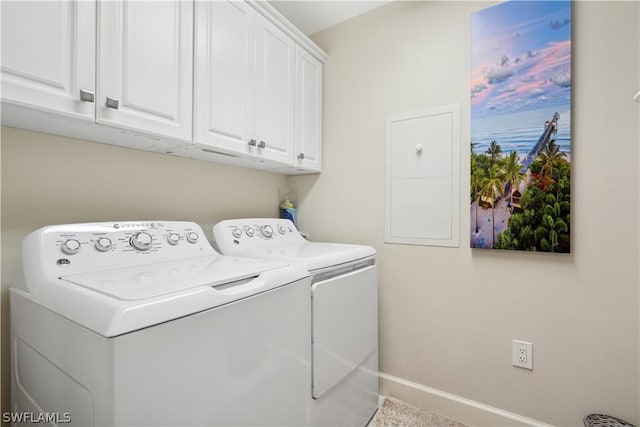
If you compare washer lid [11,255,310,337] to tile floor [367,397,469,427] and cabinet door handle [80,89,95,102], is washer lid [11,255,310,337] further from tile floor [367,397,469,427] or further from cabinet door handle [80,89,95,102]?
tile floor [367,397,469,427]

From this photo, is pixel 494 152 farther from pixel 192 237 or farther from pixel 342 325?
pixel 192 237

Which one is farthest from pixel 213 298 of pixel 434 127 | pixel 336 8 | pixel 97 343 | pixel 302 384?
pixel 336 8

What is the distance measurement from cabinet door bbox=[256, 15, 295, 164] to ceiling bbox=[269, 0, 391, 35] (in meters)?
0.28

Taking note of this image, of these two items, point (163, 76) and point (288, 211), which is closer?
point (163, 76)

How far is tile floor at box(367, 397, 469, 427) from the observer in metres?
1.61

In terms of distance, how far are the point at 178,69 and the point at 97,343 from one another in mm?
1047

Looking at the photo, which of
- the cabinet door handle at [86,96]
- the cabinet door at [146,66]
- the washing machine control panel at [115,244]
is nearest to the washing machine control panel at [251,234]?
the washing machine control panel at [115,244]

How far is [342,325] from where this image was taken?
4.56 feet

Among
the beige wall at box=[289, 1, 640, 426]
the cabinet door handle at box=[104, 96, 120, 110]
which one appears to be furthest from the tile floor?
the cabinet door handle at box=[104, 96, 120, 110]

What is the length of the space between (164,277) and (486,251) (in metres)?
1.53

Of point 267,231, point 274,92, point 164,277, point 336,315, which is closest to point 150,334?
point 164,277

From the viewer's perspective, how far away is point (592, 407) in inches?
52.3

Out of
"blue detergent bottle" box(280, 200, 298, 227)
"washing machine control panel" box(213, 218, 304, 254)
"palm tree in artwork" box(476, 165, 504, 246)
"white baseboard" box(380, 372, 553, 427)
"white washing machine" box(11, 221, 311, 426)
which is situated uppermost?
"palm tree in artwork" box(476, 165, 504, 246)

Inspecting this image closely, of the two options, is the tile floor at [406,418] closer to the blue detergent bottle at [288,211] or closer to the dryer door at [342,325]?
the dryer door at [342,325]
